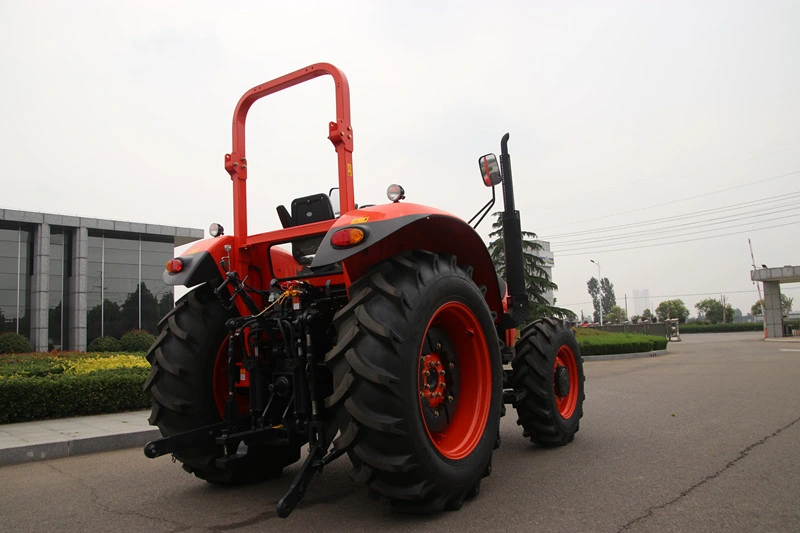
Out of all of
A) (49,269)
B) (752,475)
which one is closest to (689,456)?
(752,475)

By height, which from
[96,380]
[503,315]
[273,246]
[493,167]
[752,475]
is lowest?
[752,475]

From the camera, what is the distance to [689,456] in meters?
4.83

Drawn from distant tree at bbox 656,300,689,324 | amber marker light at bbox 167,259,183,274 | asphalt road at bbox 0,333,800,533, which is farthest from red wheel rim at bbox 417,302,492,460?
distant tree at bbox 656,300,689,324

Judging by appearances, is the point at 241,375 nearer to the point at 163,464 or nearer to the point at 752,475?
the point at 163,464

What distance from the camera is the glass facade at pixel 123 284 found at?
27.1 meters

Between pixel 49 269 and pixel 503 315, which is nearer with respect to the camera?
pixel 503 315

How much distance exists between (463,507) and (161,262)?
1126 inches

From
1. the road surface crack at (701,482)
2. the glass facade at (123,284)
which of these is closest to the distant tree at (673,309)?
the glass facade at (123,284)

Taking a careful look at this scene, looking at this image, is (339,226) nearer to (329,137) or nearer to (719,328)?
(329,137)

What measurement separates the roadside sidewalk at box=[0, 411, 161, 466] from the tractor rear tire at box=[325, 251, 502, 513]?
4550 millimetres

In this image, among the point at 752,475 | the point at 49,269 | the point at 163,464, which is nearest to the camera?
the point at 752,475

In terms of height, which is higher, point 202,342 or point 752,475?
point 202,342

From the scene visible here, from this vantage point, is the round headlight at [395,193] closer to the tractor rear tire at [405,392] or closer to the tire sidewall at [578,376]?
the tractor rear tire at [405,392]

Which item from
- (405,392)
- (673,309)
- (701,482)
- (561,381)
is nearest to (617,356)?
(561,381)
